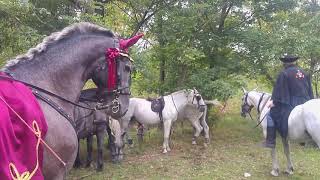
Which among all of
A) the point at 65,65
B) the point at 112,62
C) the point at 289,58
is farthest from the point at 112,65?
the point at 289,58

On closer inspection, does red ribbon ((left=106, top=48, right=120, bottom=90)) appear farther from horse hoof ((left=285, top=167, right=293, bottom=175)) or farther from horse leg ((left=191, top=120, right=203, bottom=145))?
horse leg ((left=191, top=120, right=203, bottom=145))

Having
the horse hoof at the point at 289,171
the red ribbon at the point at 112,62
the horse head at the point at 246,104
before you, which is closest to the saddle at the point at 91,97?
the red ribbon at the point at 112,62

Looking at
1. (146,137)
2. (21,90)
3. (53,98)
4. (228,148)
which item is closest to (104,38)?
(53,98)

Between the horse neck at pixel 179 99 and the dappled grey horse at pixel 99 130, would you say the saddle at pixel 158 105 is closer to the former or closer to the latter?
the horse neck at pixel 179 99

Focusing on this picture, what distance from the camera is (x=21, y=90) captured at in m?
2.73

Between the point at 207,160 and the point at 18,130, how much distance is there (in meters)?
6.99

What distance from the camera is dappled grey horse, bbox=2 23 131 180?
297cm

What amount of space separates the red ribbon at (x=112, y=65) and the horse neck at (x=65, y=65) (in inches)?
2.6

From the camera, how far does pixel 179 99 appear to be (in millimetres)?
A: 10500

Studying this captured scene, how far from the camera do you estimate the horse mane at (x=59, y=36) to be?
3.03 meters

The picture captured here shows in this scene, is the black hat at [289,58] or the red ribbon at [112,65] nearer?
the red ribbon at [112,65]

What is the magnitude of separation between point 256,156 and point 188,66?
3.17 metres

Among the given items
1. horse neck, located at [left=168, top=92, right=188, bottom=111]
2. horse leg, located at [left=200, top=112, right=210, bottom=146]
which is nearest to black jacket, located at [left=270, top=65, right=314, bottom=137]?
horse neck, located at [left=168, top=92, right=188, bottom=111]

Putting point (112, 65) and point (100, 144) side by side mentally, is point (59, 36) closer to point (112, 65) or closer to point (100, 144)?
point (112, 65)
